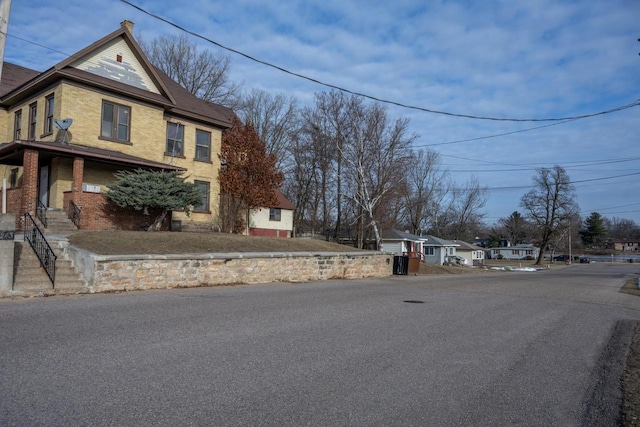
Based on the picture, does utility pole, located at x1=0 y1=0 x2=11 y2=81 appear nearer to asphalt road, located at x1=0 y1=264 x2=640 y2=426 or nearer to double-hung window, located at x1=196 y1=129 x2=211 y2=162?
asphalt road, located at x1=0 y1=264 x2=640 y2=426

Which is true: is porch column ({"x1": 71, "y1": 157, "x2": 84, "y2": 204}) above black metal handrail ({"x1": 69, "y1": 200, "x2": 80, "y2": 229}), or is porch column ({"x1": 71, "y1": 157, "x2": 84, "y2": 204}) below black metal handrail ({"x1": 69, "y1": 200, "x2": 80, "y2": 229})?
above

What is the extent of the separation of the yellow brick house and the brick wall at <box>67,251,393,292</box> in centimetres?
721

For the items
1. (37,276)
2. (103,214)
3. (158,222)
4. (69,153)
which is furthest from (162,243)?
(69,153)

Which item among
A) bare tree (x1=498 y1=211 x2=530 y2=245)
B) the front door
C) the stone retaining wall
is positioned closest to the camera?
the stone retaining wall

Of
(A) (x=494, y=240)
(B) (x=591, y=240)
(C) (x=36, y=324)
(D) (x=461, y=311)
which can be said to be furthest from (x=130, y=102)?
(B) (x=591, y=240)

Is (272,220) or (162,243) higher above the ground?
(272,220)

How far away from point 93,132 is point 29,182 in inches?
162

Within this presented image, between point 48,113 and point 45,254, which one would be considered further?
point 48,113

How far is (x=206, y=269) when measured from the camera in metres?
14.7

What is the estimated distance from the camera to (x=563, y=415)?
4695 millimetres

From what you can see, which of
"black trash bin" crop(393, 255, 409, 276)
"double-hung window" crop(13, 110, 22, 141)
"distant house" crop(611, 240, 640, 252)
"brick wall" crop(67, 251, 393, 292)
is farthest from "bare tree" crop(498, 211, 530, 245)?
"double-hung window" crop(13, 110, 22, 141)

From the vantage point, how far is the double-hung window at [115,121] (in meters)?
21.6

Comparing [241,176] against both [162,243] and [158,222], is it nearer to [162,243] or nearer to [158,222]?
[158,222]

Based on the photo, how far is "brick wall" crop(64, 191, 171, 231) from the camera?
1891cm
